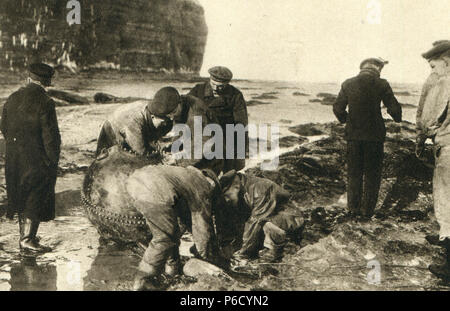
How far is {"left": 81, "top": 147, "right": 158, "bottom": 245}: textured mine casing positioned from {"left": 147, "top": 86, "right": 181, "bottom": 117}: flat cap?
37 cm

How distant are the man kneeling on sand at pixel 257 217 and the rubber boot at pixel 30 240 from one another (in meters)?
1.36

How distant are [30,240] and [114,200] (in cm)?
76

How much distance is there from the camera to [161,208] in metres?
2.75

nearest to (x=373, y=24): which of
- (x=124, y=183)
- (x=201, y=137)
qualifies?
(x=201, y=137)

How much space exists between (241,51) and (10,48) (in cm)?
204

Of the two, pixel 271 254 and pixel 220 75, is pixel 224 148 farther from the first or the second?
pixel 271 254

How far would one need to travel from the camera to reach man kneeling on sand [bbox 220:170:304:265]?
10.8ft

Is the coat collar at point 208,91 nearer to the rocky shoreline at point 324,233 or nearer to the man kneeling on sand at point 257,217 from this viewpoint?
the man kneeling on sand at point 257,217

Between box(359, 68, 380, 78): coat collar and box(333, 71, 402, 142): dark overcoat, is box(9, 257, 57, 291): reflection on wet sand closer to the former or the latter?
box(333, 71, 402, 142): dark overcoat

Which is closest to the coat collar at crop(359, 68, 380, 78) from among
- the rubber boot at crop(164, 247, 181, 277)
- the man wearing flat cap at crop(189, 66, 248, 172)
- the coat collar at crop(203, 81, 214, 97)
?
the man wearing flat cap at crop(189, 66, 248, 172)

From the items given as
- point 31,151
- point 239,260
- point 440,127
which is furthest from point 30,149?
point 440,127

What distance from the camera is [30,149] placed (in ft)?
10.9

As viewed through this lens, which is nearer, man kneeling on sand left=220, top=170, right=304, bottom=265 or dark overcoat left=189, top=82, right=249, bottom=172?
man kneeling on sand left=220, top=170, right=304, bottom=265

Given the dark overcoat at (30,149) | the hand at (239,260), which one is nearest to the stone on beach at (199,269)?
the hand at (239,260)
